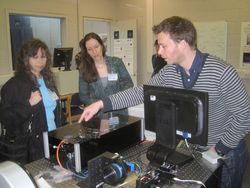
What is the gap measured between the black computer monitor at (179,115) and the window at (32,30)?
377 centimetres

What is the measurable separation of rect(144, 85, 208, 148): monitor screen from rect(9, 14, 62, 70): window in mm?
3765

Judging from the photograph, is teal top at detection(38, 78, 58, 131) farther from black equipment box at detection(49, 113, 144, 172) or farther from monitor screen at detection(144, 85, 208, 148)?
monitor screen at detection(144, 85, 208, 148)

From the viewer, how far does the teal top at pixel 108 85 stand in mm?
2424

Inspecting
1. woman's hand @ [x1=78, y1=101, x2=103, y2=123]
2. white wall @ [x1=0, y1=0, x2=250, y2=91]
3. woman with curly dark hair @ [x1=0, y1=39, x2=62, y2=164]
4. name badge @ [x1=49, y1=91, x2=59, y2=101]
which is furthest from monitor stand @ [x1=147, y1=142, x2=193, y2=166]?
white wall @ [x1=0, y1=0, x2=250, y2=91]

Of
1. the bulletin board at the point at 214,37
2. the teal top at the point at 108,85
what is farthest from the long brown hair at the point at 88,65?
the bulletin board at the point at 214,37

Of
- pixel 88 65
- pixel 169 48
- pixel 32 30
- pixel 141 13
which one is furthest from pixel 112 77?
pixel 141 13

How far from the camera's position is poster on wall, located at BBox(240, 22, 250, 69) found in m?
4.62

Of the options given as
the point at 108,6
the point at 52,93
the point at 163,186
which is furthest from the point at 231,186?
the point at 108,6

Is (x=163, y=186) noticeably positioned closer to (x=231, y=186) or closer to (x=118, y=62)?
(x=231, y=186)

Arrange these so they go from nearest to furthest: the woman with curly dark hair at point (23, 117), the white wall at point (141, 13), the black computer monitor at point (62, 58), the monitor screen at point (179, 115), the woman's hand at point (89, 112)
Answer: the monitor screen at point (179, 115) → the woman's hand at point (89, 112) → the woman with curly dark hair at point (23, 117) → the white wall at point (141, 13) → the black computer monitor at point (62, 58)

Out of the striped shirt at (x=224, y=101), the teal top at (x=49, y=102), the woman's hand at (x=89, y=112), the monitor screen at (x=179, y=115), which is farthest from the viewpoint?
the teal top at (x=49, y=102)

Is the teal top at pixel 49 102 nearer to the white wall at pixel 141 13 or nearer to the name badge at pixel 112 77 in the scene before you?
the name badge at pixel 112 77

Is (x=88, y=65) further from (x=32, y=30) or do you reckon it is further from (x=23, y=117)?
(x=32, y=30)

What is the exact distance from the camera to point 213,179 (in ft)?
4.43
